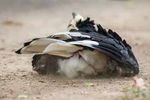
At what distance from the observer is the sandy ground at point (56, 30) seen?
6125 millimetres

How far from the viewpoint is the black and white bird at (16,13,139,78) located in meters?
6.74

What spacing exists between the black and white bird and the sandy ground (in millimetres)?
114

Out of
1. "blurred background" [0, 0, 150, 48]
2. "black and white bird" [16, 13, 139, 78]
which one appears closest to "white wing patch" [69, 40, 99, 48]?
"black and white bird" [16, 13, 139, 78]

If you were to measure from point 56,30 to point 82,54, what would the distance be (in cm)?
530

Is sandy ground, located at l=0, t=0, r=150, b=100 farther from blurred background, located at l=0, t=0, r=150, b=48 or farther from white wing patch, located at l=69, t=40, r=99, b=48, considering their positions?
white wing patch, located at l=69, t=40, r=99, b=48

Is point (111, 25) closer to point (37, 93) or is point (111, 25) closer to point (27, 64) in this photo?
point (27, 64)

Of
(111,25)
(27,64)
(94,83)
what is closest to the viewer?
(94,83)

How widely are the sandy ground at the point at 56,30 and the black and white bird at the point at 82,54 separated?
0.11 m

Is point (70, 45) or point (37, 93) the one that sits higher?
point (70, 45)

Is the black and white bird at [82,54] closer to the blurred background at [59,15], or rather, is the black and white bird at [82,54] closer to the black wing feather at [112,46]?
the black wing feather at [112,46]

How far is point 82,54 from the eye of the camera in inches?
265

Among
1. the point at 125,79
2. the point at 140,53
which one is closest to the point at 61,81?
the point at 125,79

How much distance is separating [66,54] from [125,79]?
28.2 inches

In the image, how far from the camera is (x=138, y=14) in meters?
13.6
